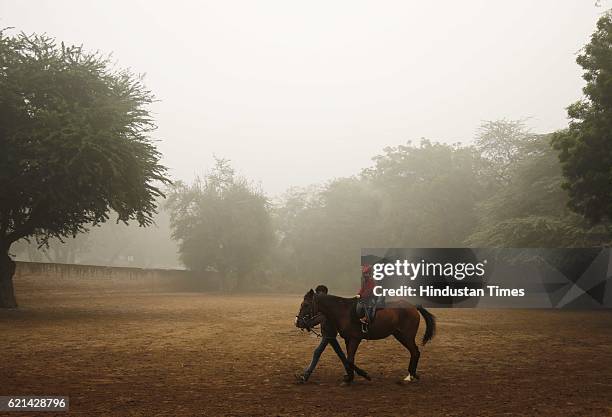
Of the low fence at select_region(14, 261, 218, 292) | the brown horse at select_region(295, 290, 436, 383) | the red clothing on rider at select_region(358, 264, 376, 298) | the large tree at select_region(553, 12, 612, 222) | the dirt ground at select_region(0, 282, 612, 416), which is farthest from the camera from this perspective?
the low fence at select_region(14, 261, 218, 292)

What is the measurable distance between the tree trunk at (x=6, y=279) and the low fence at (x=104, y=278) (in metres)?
5.84

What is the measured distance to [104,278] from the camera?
134ft

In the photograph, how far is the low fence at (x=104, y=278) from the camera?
104 ft

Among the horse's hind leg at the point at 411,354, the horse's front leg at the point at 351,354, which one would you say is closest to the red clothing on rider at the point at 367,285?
the horse's front leg at the point at 351,354

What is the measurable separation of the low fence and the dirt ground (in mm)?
12613

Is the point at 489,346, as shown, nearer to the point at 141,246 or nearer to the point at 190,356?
the point at 190,356

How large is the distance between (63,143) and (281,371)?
1566 centimetres

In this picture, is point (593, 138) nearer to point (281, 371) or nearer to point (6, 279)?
point (281, 371)

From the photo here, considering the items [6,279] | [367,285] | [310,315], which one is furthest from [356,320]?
[6,279]

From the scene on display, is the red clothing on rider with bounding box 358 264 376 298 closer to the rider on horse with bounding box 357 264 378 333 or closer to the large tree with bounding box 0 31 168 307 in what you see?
the rider on horse with bounding box 357 264 378 333

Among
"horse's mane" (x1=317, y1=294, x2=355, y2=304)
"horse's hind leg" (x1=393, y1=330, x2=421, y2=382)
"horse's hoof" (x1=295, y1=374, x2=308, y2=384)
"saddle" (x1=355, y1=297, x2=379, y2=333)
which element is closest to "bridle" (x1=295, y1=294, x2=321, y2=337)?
"horse's mane" (x1=317, y1=294, x2=355, y2=304)

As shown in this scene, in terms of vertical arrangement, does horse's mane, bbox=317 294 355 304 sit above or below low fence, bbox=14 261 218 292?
above

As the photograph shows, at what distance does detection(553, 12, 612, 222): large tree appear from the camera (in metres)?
19.0

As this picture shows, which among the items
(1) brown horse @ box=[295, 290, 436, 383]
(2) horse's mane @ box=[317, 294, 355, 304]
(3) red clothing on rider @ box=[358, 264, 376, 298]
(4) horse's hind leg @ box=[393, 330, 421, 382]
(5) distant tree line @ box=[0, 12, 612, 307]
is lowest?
(4) horse's hind leg @ box=[393, 330, 421, 382]
